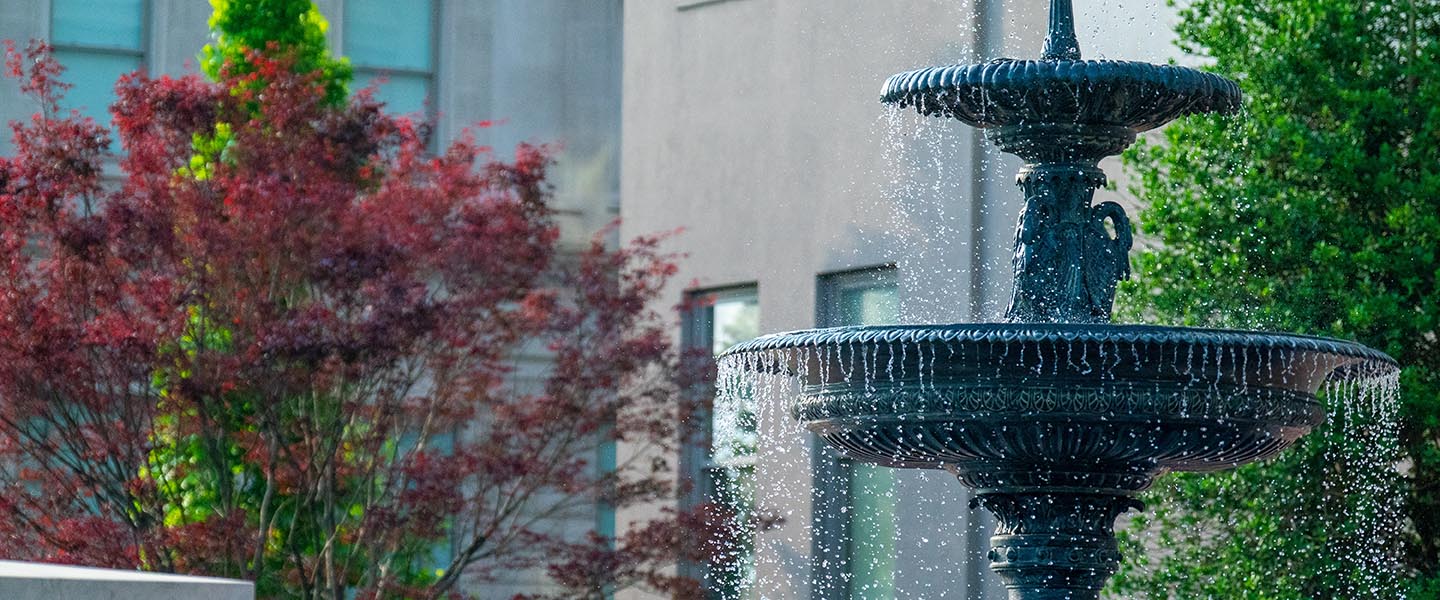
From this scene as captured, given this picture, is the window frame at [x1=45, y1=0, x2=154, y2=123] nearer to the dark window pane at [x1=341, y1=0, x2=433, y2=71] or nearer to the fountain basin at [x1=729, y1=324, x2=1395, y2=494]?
the dark window pane at [x1=341, y1=0, x2=433, y2=71]

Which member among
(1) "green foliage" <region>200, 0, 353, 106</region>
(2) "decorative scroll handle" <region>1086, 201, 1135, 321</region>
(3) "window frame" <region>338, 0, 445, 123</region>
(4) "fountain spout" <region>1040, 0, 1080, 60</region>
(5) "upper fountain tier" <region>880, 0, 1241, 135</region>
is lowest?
(2) "decorative scroll handle" <region>1086, 201, 1135, 321</region>

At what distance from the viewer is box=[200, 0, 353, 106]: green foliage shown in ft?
54.7

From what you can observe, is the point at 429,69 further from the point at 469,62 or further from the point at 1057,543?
the point at 1057,543

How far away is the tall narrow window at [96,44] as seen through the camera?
21.2m

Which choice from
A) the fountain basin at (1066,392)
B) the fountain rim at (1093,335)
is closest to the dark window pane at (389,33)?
the fountain basin at (1066,392)

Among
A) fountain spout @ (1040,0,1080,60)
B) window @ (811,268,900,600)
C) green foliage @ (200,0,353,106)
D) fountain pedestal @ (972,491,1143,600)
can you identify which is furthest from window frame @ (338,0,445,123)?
fountain pedestal @ (972,491,1143,600)

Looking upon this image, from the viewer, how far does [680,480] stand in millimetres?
15531

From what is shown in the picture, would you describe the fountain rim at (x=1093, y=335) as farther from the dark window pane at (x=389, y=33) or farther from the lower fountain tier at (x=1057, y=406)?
the dark window pane at (x=389, y=33)

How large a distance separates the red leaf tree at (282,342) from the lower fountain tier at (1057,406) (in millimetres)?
5984

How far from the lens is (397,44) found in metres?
22.4

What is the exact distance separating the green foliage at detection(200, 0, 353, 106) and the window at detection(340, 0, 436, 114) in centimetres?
494

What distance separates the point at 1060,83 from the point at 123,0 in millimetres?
15281

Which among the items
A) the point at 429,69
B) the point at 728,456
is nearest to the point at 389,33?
the point at 429,69

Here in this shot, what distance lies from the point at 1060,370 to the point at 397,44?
1578cm
